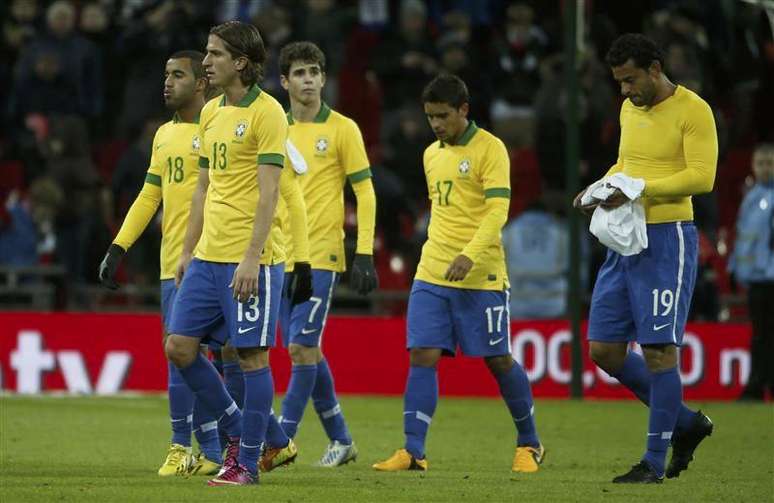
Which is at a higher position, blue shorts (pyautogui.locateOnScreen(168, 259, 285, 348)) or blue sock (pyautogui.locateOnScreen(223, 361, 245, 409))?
blue shorts (pyautogui.locateOnScreen(168, 259, 285, 348))

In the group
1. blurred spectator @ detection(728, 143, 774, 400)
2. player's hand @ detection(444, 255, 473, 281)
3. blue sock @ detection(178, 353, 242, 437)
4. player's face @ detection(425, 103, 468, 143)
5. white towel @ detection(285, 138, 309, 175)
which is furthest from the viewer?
blurred spectator @ detection(728, 143, 774, 400)

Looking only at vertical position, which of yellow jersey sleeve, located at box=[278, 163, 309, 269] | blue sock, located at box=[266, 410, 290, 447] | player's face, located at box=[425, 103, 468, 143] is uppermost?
player's face, located at box=[425, 103, 468, 143]

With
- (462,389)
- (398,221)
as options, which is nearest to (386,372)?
(462,389)

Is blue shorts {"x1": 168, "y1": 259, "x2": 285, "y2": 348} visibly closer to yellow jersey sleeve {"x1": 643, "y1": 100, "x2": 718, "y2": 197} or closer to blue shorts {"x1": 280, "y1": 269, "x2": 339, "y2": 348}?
blue shorts {"x1": 280, "y1": 269, "x2": 339, "y2": 348}

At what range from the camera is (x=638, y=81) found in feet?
30.4

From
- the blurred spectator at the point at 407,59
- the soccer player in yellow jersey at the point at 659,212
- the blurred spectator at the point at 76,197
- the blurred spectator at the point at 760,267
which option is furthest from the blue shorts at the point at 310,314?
the blurred spectator at the point at 407,59

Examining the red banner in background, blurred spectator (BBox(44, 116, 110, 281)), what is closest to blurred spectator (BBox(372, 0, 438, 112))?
blurred spectator (BBox(44, 116, 110, 281))

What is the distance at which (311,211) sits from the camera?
10.9 meters

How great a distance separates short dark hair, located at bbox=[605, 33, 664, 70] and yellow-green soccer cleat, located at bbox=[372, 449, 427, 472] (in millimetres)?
2625

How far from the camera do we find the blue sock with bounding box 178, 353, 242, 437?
8953 mm

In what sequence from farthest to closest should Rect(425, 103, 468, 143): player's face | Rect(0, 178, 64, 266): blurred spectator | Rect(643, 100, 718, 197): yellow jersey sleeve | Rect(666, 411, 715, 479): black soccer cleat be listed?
Rect(0, 178, 64, 266): blurred spectator
Rect(425, 103, 468, 143): player's face
Rect(666, 411, 715, 479): black soccer cleat
Rect(643, 100, 718, 197): yellow jersey sleeve

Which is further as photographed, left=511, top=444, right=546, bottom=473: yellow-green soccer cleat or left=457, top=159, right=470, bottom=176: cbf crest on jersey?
left=457, top=159, right=470, bottom=176: cbf crest on jersey

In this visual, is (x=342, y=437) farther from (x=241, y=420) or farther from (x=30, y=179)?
(x=30, y=179)

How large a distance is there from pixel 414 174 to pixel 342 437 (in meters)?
8.93
